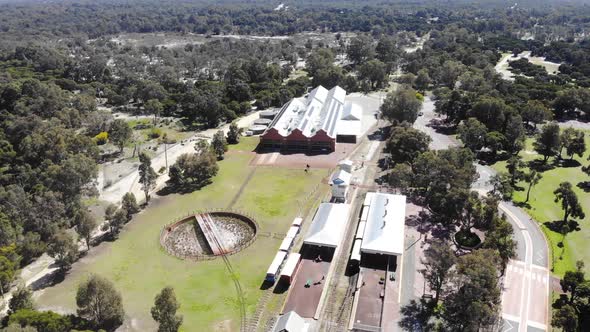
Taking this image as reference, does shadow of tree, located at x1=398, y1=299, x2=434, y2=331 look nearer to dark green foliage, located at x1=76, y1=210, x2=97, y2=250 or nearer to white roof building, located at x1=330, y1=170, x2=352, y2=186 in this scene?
white roof building, located at x1=330, y1=170, x2=352, y2=186

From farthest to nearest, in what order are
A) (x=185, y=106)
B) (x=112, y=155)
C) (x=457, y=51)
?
(x=457, y=51)
(x=185, y=106)
(x=112, y=155)

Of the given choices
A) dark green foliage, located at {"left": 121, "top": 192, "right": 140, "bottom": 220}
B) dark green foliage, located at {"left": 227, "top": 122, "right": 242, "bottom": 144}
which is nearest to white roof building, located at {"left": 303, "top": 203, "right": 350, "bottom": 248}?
dark green foliage, located at {"left": 121, "top": 192, "right": 140, "bottom": 220}

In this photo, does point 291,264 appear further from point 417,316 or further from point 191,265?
point 417,316

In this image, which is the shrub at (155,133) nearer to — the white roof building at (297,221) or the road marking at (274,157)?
the road marking at (274,157)

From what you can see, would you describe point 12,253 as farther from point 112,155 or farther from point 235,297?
point 112,155

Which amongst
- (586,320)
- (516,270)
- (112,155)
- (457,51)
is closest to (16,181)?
(112,155)

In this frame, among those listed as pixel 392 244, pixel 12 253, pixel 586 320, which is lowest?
pixel 586 320

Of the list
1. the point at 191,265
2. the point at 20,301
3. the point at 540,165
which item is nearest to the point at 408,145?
the point at 540,165
